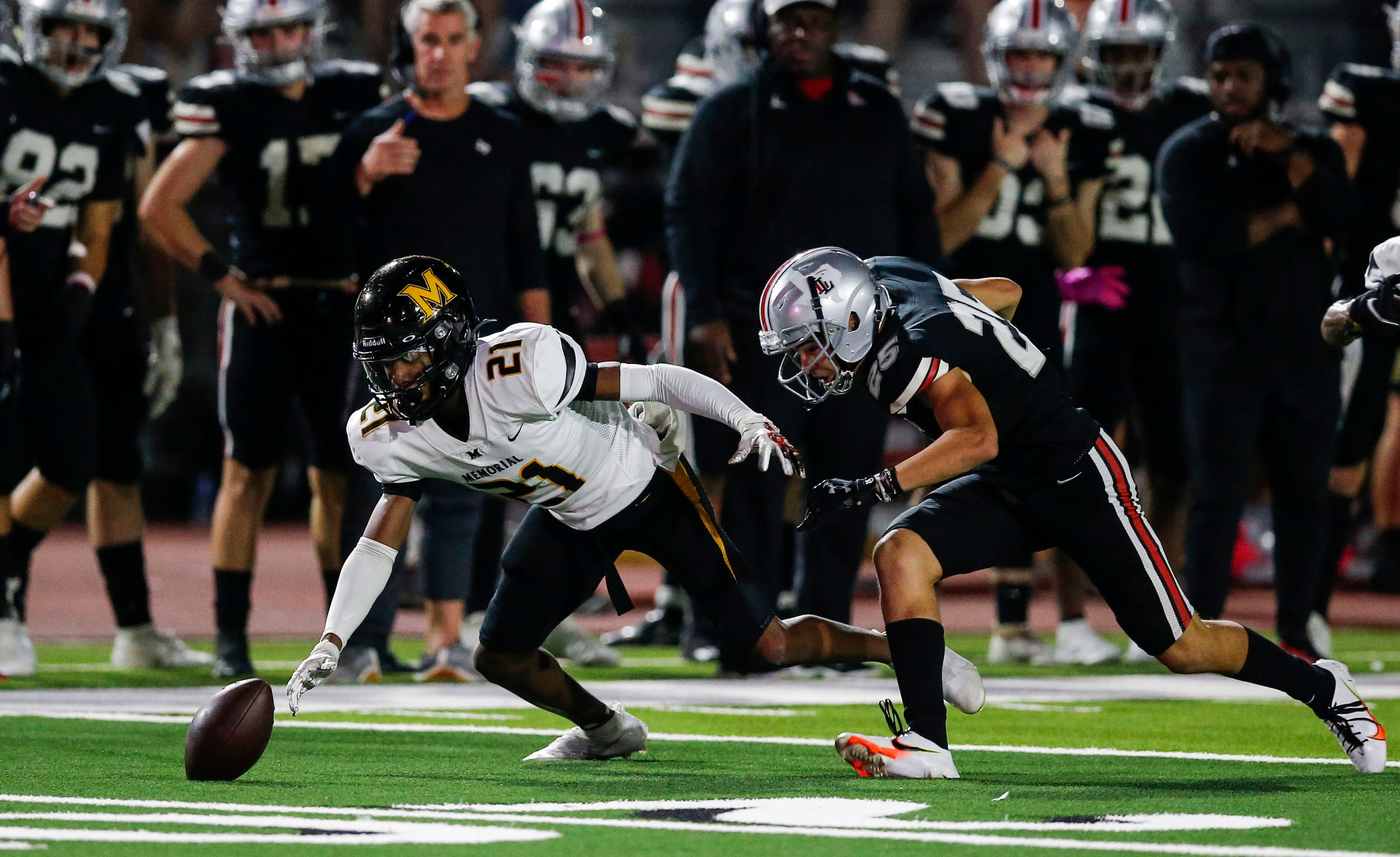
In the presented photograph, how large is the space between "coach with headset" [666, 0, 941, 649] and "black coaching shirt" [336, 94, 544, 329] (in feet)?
1.82

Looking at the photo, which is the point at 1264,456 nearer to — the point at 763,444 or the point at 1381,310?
the point at 1381,310

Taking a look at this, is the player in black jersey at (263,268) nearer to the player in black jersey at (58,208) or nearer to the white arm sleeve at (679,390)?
the player in black jersey at (58,208)

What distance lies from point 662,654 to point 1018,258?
6.98ft

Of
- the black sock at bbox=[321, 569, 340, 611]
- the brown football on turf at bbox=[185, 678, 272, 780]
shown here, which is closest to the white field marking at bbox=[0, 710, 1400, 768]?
the brown football on turf at bbox=[185, 678, 272, 780]

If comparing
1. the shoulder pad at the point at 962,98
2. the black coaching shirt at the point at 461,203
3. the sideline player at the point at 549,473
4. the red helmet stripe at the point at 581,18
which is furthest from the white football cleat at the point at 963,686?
the red helmet stripe at the point at 581,18

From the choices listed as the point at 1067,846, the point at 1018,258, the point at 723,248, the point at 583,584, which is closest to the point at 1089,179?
the point at 1018,258

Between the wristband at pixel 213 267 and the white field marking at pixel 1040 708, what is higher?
the wristband at pixel 213 267

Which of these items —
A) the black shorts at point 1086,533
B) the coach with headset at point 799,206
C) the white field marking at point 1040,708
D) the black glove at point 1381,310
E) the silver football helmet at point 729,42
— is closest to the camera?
the black shorts at point 1086,533

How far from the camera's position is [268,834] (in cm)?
382

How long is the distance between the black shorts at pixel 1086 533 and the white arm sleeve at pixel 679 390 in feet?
1.62

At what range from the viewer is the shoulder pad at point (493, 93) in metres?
8.16

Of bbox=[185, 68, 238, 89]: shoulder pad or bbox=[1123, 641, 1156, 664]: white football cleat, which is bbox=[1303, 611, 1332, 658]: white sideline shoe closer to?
bbox=[1123, 641, 1156, 664]: white football cleat

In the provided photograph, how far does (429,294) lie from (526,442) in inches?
16.6

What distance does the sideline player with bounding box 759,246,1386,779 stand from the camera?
4746 millimetres
